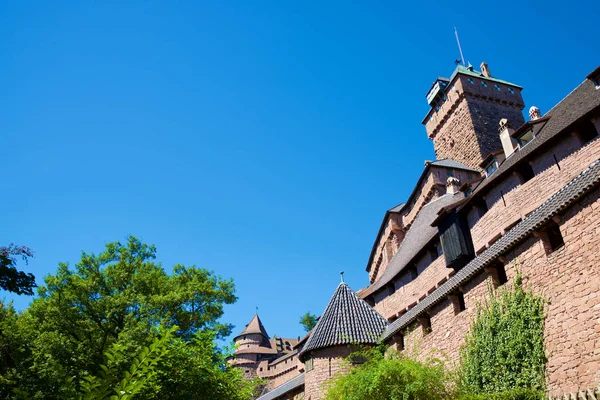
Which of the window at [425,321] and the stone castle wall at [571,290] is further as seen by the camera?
the window at [425,321]

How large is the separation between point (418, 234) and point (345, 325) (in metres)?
9.93

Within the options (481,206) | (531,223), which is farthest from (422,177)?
(531,223)

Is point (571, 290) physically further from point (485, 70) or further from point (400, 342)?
point (485, 70)

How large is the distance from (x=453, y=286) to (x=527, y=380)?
368 cm

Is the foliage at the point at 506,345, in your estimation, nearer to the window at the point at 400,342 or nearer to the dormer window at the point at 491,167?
the window at the point at 400,342

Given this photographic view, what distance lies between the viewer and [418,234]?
25984 millimetres

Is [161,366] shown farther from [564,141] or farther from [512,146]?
[512,146]

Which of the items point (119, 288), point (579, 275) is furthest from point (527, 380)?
point (119, 288)

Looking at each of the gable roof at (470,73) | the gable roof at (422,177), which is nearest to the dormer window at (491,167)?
the gable roof at (422,177)

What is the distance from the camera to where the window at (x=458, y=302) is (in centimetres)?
1321

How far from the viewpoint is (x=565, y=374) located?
356 inches

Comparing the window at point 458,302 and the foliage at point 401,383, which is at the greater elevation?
the window at point 458,302

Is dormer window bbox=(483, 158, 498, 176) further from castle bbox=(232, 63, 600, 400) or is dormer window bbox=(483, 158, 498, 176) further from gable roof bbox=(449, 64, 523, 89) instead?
gable roof bbox=(449, 64, 523, 89)

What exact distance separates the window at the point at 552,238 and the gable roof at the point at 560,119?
232 inches
